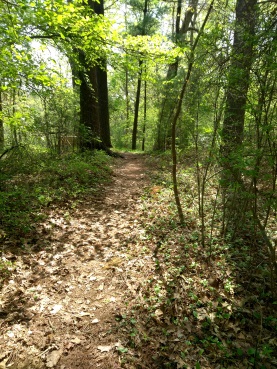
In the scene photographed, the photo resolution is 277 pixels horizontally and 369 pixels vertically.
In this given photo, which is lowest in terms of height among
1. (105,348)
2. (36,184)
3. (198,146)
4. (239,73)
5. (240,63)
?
(105,348)

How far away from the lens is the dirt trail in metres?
2.42

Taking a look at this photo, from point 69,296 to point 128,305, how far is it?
2.82 ft

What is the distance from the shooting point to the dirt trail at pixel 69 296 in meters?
2.42

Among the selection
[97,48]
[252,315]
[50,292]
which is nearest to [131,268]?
Answer: [50,292]

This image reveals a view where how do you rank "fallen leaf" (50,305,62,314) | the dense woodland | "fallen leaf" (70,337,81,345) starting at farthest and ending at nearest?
"fallen leaf" (50,305,62,314) < the dense woodland < "fallen leaf" (70,337,81,345)

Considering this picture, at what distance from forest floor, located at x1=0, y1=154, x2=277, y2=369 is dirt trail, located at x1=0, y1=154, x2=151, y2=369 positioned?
0.04 feet

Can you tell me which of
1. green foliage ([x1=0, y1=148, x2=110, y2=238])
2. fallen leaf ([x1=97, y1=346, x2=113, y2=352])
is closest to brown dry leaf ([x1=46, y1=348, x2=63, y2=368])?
fallen leaf ([x1=97, y1=346, x2=113, y2=352])

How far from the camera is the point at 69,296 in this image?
3211mm

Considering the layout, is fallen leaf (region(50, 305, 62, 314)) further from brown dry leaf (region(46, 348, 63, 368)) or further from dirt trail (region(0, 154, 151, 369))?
brown dry leaf (region(46, 348, 63, 368))

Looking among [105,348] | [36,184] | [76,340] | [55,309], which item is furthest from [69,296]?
[36,184]

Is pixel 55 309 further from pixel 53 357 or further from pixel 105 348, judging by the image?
pixel 105 348

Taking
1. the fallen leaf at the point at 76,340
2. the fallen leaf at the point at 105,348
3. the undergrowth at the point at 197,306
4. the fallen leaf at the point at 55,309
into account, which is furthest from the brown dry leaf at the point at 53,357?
the undergrowth at the point at 197,306

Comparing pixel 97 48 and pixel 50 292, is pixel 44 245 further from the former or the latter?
pixel 97 48

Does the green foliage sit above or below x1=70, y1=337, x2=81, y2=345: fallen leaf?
above
